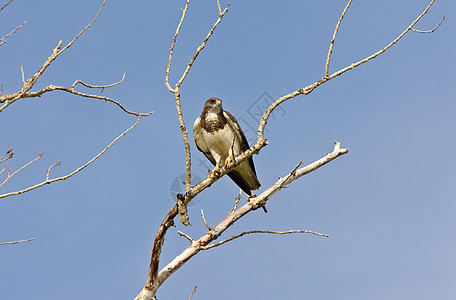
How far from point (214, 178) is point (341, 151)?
1.52m

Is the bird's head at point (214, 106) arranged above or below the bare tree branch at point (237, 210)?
above

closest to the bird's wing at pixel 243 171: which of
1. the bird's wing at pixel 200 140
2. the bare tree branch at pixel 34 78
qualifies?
the bird's wing at pixel 200 140

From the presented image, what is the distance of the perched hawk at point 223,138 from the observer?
8156 millimetres

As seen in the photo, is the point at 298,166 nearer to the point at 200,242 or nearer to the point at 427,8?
the point at 200,242

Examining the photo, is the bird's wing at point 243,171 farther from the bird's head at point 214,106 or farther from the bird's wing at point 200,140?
the bird's wing at point 200,140

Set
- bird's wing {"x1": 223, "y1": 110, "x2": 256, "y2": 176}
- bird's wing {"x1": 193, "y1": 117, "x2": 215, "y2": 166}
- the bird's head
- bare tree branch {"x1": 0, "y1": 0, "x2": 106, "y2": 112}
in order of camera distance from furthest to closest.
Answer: bird's wing {"x1": 193, "y1": 117, "x2": 215, "y2": 166}, the bird's head, bird's wing {"x1": 223, "y1": 110, "x2": 256, "y2": 176}, bare tree branch {"x1": 0, "y1": 0, "x2": 106, "y2": 112}

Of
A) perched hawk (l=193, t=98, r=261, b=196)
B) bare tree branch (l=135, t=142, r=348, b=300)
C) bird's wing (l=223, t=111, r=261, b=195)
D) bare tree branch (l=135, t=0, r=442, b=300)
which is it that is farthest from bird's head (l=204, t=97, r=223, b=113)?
bare tree branch (l=135, t=142, r=348, b=300)

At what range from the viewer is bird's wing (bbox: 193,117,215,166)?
8.68 metres

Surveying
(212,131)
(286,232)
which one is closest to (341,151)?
(286,232)

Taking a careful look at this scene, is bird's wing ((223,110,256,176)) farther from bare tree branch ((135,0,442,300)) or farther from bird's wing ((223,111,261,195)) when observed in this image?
bare tree branch ((135,0,442,300))

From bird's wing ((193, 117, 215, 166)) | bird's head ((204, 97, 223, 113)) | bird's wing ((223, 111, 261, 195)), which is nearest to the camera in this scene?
bird's wing ((223, 111, 261, 195))

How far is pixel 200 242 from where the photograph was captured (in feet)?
18.1

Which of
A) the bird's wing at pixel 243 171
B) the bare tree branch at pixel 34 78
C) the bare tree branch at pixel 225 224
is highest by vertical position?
the bare tree branch at pixel 34 78

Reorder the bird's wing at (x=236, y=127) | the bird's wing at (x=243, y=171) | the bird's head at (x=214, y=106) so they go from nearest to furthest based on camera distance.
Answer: the bird's wing at (x=243, y=171), the bird's wing at (x=236, y=127), the bird's head at (x=214, y=106)
